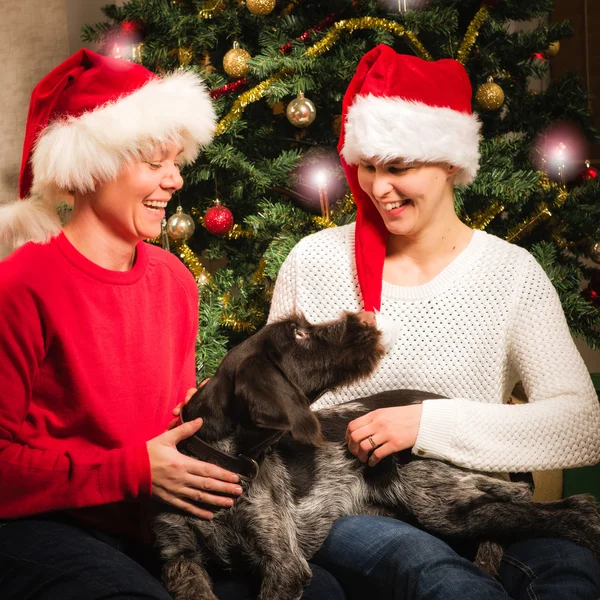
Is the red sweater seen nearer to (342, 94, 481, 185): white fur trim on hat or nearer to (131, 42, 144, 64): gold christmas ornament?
(342, 94, 481, 185): white fur trim on hat

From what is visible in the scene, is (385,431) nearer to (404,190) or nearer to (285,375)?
(285,375)

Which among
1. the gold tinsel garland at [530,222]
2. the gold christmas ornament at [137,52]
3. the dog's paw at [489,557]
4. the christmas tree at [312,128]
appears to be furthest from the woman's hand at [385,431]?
the gold christmas ornament at [137,52]

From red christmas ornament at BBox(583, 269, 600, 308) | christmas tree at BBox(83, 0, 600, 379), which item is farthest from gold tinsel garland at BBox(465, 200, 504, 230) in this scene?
red christmas ornament at BBox(583, 269, 600, 308)

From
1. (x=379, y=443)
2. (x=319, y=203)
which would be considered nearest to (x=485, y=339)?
(x=379, y=443)

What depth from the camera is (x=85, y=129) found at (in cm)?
178

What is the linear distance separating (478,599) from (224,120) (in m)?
1.72

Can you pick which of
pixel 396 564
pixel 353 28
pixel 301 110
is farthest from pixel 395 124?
pixel 396 564

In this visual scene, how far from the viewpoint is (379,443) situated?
1796mm

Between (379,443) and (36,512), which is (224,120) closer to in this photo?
(379,443)

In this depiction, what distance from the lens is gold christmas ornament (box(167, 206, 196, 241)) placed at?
257 centimetres

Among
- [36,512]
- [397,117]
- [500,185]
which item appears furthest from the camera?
[500,185]

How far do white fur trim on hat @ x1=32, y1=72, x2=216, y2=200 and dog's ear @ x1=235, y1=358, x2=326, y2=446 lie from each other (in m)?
0.57

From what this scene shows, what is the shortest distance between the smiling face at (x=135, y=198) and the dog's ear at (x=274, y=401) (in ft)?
1.46

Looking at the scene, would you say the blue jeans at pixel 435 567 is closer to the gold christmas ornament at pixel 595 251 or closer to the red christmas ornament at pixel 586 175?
the gold christmas ornament at pixel 595 251
